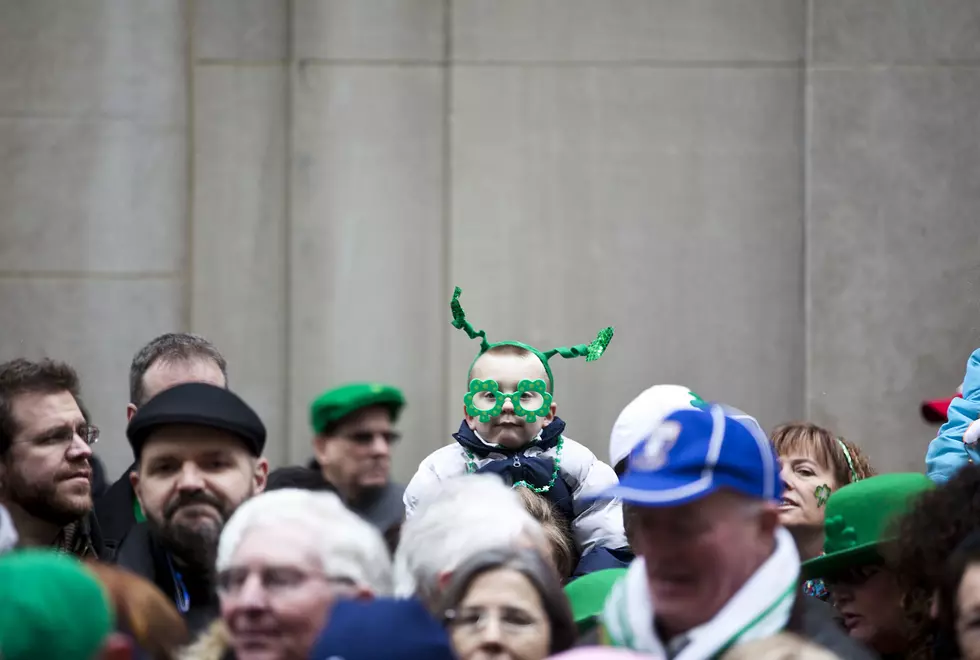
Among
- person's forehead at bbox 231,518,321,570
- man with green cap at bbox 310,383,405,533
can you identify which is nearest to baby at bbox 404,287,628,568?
man with green cap at bbox 310,383,405,533

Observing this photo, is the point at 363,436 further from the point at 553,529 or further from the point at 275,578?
the point at 275,578

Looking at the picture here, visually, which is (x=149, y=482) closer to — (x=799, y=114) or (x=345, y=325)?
(x=345, y=325)

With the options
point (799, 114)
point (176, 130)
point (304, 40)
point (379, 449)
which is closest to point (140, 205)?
point (176, 130)

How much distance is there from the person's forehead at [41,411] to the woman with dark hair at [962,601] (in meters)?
2.78

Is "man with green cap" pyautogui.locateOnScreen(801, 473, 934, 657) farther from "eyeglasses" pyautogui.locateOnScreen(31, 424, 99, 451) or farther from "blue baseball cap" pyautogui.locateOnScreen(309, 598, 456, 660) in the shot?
"eyeglasses" pyautogui.locateOnScreen(31, 424, 99, 451)

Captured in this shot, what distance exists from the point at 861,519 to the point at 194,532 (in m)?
1.90

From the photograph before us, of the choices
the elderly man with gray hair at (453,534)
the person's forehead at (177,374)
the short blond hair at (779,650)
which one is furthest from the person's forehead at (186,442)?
the short blond hair at (779,650)

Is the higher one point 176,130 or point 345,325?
point 176,130

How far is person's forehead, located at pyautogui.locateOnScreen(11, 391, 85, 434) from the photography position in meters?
4.61

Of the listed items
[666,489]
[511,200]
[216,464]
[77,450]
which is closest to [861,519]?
[666,489]

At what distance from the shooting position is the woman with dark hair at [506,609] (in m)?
3.24

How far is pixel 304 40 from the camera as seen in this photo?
7867 millimetres

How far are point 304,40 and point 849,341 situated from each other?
3.37 m

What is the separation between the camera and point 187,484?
13.5 ft
